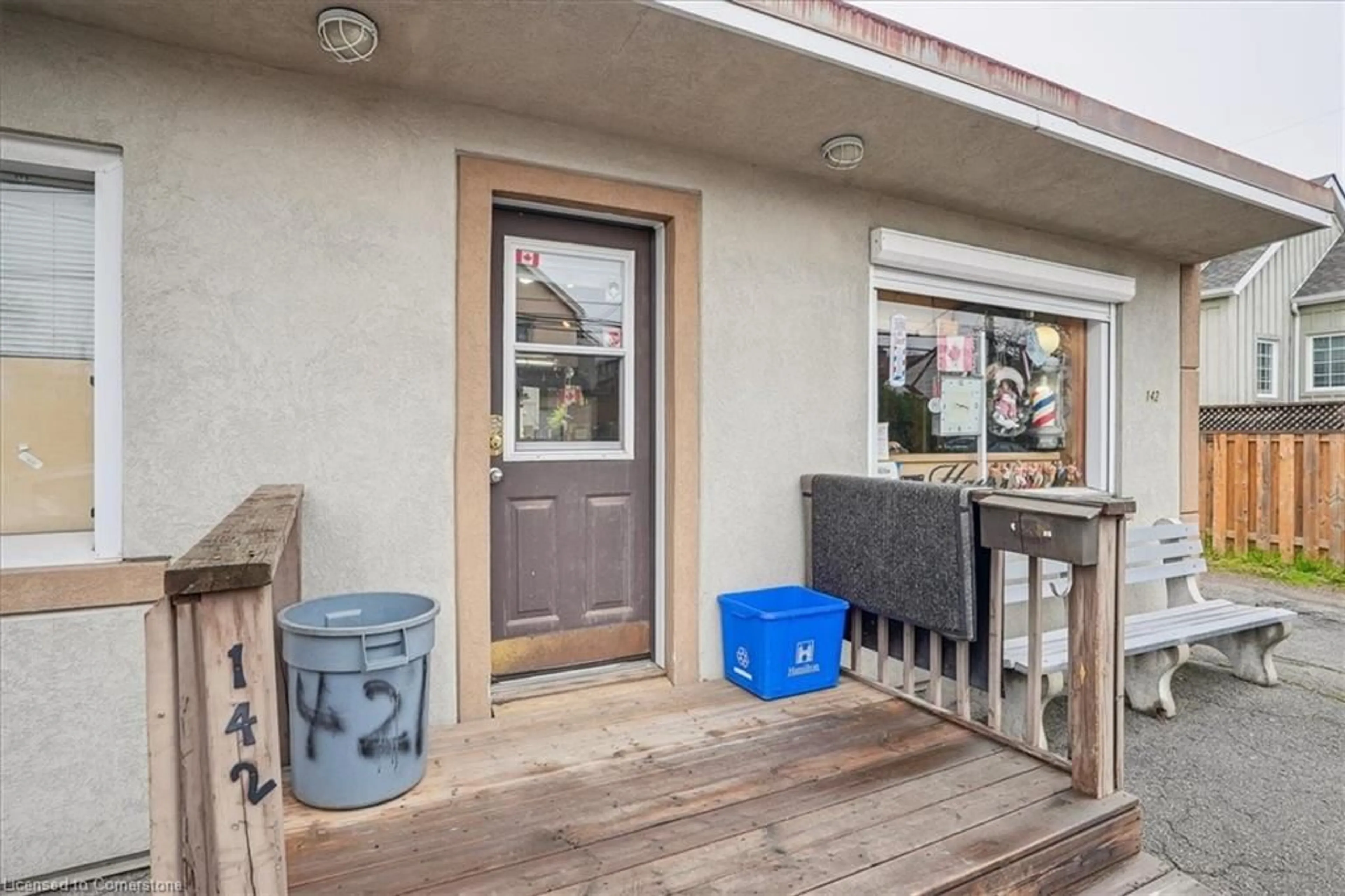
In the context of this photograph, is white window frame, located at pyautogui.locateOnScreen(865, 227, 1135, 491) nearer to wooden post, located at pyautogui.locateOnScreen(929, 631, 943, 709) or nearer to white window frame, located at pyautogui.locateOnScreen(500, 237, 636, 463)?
wooden post, located at pyautogui.locateOnScreen(929, 631, 943, 709)

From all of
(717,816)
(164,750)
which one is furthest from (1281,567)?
(164,750)

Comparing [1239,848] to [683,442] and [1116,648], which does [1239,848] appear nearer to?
[1116,648]

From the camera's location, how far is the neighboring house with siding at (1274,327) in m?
10.8

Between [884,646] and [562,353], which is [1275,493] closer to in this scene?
[884,646]

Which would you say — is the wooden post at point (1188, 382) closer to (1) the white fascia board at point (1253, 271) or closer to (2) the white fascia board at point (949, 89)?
(2) the white fascia board at point (949, 89)

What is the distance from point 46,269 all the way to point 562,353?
173 centimetres

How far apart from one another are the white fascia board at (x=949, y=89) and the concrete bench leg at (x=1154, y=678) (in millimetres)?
2421

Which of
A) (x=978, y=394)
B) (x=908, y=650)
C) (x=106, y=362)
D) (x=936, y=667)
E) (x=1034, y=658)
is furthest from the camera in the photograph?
(x=978, y=394)

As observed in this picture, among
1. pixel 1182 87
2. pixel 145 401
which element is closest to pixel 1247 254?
pixel 1182 87

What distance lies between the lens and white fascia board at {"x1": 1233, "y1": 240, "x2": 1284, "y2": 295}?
10.6 meters

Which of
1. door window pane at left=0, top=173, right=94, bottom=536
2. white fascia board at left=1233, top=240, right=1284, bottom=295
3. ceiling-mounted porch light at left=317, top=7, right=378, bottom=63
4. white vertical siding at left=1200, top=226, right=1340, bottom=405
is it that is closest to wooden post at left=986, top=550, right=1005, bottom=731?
ceiling-mounted porch light at left=317, top=7, right=378, bottom=63

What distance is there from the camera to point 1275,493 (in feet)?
23.2

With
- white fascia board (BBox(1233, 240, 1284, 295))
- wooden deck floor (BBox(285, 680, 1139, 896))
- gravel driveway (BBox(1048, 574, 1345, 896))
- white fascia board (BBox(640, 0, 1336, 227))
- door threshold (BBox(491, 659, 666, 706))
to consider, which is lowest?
gravel driveway (BBox(1048, 574, 1345, 896))

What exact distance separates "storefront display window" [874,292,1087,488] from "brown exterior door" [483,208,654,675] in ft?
4.61
